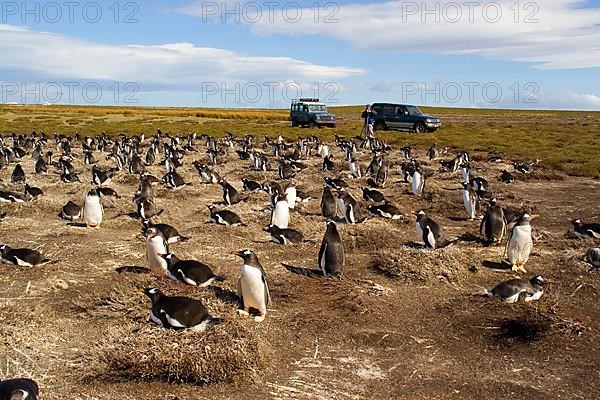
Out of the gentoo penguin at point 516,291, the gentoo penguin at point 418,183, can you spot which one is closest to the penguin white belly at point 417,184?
the gentoo penguin at point 418,183

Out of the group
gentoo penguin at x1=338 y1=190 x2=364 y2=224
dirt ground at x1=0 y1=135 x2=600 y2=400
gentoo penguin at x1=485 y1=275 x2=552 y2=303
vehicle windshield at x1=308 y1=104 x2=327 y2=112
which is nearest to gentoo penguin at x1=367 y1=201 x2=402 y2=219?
dirt ground at x1=0 y1=135 x2=600 y2=400

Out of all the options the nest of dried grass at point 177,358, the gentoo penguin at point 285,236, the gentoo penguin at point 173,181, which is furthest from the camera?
the gentoo penguin at point 173,181

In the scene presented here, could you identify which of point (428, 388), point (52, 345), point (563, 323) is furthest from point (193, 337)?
point (563, 323)

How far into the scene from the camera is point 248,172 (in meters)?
23.1

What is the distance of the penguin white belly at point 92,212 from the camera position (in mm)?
13023

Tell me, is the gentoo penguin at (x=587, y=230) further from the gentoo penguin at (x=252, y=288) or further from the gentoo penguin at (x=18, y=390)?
the gentoo penguin at (x=18, y=390)

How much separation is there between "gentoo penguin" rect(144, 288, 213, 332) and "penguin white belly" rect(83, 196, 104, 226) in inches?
248

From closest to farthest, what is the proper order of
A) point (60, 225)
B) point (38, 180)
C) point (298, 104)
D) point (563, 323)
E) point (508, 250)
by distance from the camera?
point (563, 323) < point (508, 250) < point (60, 225) < point (38, 180) < point (298, 104)

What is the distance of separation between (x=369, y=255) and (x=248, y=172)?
11883 millimetres

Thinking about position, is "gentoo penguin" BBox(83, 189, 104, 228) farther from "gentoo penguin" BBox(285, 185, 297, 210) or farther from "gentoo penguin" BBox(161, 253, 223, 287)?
"gentoo penguin" BBox(161, 253, 223, 287)

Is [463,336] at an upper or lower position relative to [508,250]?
lower

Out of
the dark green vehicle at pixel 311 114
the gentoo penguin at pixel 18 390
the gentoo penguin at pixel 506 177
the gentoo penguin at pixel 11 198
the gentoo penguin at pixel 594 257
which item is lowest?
the gentoo penguin at pixel 18 390

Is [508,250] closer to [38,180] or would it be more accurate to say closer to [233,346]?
[233,346]

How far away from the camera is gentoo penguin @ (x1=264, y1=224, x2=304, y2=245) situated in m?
12.1
